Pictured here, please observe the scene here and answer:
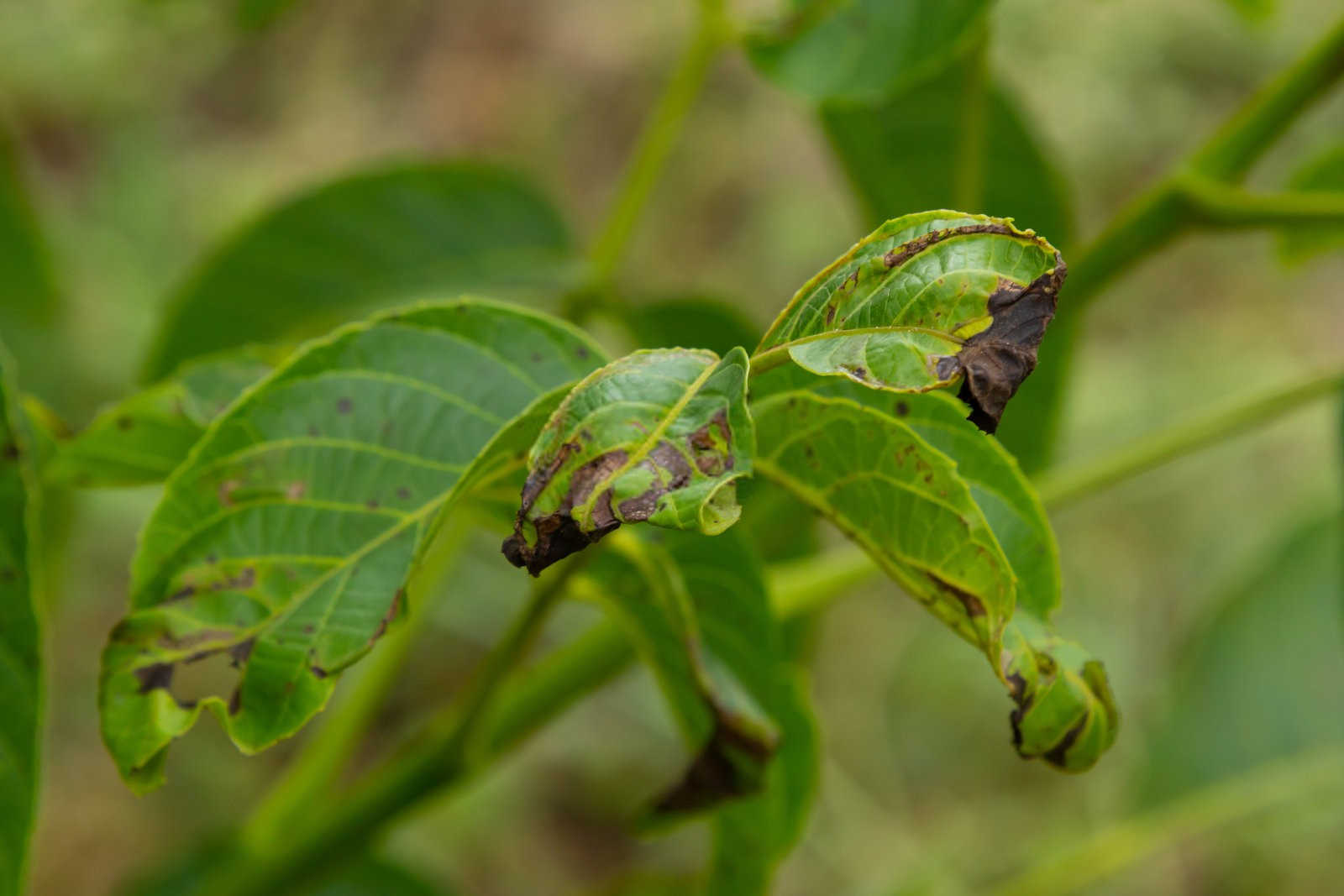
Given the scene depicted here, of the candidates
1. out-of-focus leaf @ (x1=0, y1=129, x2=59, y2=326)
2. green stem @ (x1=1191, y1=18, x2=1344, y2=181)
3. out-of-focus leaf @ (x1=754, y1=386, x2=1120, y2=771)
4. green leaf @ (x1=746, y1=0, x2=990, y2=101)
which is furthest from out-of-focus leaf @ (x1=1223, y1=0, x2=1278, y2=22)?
out-of-focus leaf @ (x1=0, y1=129, x2=59, y2=326)

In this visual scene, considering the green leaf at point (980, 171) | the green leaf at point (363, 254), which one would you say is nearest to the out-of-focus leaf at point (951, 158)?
the green leaf at point (980, 171)

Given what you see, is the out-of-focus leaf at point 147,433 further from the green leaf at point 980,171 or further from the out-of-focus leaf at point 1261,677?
the out-of-focus leaf at point 1261,677

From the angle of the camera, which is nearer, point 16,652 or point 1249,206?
point 16,652

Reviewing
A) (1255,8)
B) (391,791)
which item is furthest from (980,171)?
(391,791)

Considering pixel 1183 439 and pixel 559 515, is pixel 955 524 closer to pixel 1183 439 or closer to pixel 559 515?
pixel 559 515

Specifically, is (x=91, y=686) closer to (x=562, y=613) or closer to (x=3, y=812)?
(x=562, y=613)

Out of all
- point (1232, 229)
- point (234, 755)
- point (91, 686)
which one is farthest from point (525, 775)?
point (1232, 229)
